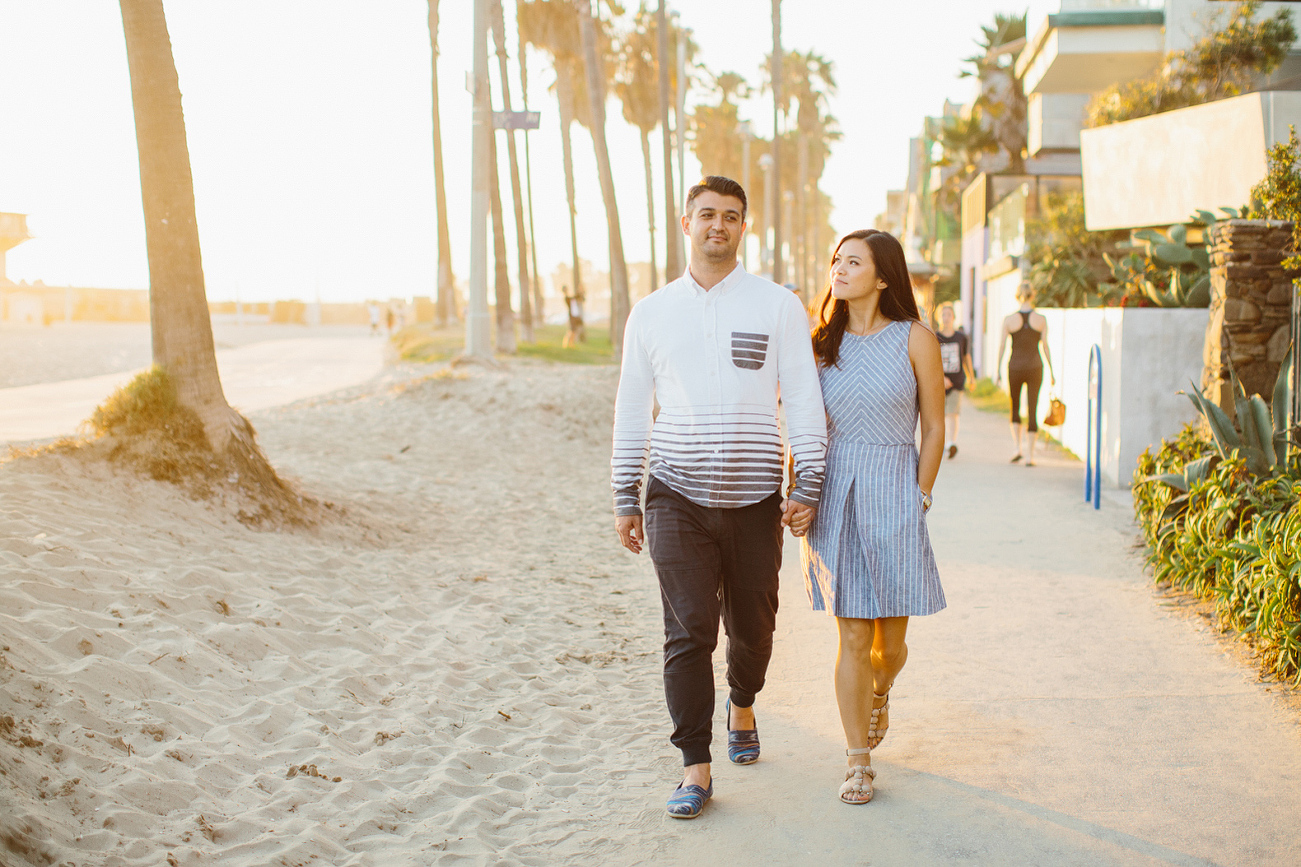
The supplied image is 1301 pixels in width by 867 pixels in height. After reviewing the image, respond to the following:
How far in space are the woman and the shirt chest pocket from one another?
343mm

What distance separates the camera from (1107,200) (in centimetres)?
1697

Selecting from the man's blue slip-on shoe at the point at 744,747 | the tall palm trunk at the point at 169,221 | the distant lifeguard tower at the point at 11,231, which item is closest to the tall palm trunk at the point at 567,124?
the distant lifeguard tower at the point at 11,231

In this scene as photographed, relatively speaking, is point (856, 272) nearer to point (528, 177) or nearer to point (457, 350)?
point (457, 350)

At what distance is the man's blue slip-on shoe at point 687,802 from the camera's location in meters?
3.71

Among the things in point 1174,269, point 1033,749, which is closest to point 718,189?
point 1033,749

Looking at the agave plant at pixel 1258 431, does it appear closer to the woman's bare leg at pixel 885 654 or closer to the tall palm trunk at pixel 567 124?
the woman's bare leg at pixel 885 654

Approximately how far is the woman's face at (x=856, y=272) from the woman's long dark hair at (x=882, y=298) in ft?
0.06

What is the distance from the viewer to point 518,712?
4.93 meters

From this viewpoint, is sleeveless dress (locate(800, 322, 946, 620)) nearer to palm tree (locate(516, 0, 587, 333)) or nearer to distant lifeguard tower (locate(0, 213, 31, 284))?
palm tree (locate(516, 0, 587, 333))

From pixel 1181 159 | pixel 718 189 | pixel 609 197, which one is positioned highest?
pixel 609 197

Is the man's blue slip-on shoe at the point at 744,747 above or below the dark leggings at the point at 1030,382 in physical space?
below

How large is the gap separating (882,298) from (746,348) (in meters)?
0.58

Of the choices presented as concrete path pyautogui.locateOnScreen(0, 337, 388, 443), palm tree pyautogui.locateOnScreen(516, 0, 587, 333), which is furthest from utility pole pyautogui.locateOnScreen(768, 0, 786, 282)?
concrete path pyautogui.locateOnScreen(0, 337, 388, 443)

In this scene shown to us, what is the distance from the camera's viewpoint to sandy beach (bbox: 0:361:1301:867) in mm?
3527
